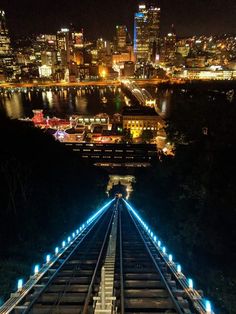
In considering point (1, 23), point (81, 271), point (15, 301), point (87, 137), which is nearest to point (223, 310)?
point (81, 271)

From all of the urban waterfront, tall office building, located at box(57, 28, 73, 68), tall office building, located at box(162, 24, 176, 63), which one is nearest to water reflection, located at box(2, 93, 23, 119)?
the urban waterfront

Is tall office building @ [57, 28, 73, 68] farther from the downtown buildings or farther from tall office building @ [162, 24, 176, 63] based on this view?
tall office building @ [162, 24, 176, 63]

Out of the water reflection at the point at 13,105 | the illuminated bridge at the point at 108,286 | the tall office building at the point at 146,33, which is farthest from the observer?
the tall office building at the point at 146,33

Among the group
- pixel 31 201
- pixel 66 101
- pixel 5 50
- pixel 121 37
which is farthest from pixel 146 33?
pixel 31 201

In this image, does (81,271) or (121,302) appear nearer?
(121,302)

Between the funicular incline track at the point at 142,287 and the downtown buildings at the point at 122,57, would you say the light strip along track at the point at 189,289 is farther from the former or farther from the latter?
the downtown buildings at the point at 122,57

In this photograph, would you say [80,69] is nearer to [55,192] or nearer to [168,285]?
[55,192]

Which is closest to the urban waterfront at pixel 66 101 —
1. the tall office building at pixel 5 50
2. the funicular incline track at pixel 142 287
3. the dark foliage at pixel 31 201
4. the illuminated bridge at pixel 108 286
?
the tall office building at pixel 5 50
